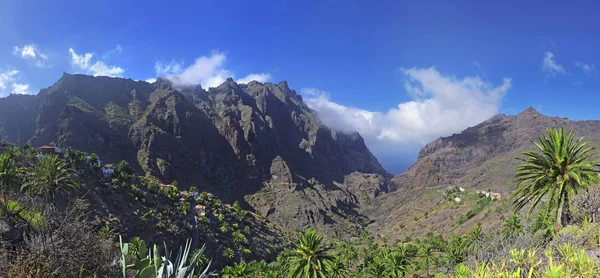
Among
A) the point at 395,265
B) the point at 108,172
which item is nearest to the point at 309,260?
the point at 395,265

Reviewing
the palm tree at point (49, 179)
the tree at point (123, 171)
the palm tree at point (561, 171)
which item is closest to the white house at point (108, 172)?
the tree at point (123, 171)

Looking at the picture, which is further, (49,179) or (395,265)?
(395,265)

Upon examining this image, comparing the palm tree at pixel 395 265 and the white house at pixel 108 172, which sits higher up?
the white house at pixel 108 172

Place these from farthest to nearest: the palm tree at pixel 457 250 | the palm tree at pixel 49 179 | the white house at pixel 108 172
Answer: the white house at pixel 108 172 < the palm tree at pixel 457 250 < the palm tree at pixel 49 179

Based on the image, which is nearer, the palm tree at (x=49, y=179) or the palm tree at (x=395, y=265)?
the palm tree at (x=49, y=179)

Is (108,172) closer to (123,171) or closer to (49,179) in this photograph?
(123,171)

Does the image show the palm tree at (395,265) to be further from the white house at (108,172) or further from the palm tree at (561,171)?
the white house at (108,172)

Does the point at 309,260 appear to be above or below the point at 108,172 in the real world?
below

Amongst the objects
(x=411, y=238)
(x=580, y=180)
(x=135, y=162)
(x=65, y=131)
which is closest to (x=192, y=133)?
(x=135, y=162)

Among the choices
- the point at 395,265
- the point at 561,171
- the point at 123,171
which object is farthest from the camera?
the point at 123,171

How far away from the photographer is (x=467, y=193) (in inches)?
5162

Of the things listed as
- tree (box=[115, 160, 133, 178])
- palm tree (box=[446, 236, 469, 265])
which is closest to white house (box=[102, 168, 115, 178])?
tree (box=[115, 160, 133, 178])

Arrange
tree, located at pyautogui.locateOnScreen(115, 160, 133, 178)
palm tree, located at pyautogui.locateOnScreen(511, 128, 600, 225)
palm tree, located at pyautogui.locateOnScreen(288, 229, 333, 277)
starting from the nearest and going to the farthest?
palm tree, located at pyautogui.locateOnScreen(511, 128, 600, 225) → palm tree, located at pyautogui.locateOnScreen(288, 229, 333, 277) → tree, located at pyautogui.locateOnScreen(115, 160, 133, 178)

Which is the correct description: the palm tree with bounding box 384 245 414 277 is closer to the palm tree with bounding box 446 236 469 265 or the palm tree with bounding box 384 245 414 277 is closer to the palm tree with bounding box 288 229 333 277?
the palm tree with bounding box 446 236 469 265
